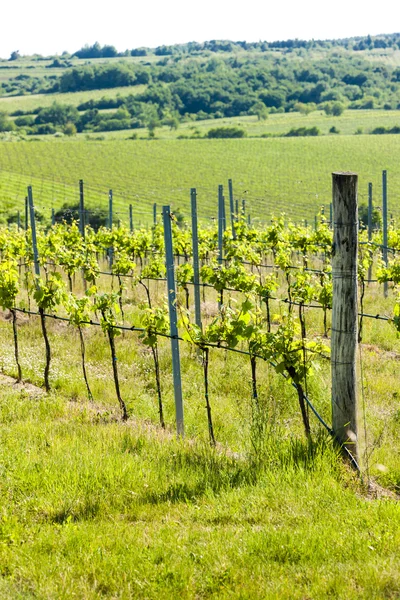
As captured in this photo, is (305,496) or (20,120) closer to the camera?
(305,496)

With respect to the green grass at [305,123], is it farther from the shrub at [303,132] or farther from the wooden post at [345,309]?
the wooden post at [345,309]

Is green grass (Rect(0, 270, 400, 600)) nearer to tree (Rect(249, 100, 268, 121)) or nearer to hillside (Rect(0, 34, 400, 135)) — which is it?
hillside (Rect(0, 34, 400, 135))

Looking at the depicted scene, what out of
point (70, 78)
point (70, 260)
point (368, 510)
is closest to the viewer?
point (368, 510)

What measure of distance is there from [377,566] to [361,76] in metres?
164

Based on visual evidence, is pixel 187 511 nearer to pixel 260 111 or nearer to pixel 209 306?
pixel 209 306

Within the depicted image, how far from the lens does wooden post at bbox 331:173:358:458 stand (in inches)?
218

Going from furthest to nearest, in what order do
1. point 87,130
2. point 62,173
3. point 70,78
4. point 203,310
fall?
1. point 70,78
2. point 87,130
3. point 62,173
4. point 203,310

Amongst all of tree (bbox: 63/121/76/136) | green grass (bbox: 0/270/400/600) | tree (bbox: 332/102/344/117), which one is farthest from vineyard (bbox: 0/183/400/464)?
tree (bbox: 332/102/344/117)

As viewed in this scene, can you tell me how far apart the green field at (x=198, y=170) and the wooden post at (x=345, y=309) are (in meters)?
39.1

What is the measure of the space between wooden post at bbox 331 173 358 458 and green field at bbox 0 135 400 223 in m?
39.1

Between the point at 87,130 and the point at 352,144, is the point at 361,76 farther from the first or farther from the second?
the point at 352,144

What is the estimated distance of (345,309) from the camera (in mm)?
5605

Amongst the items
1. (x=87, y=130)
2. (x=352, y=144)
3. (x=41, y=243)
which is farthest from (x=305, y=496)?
(x=87, y=130)

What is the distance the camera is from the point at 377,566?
418 centimetres
